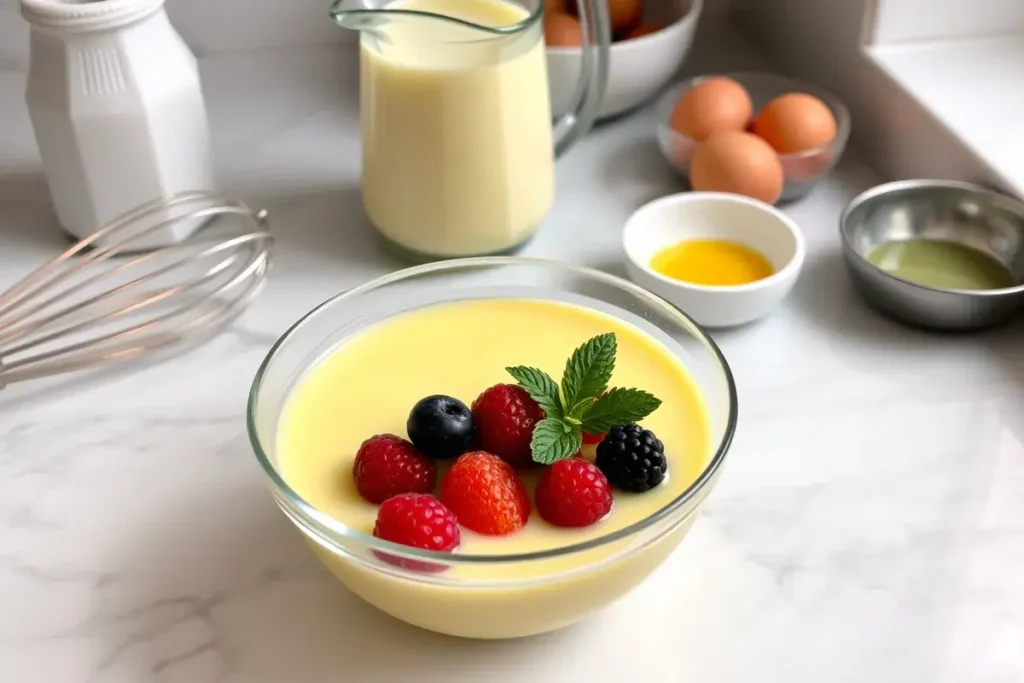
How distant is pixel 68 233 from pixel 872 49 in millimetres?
850

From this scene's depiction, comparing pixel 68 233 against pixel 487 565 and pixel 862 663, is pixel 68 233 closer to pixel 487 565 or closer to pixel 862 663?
pixel 487 565

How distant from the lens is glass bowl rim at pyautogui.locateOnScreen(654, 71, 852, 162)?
106cm

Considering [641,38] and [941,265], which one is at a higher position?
[641,38]

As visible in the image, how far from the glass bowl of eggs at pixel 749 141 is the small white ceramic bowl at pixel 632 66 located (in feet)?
0.19

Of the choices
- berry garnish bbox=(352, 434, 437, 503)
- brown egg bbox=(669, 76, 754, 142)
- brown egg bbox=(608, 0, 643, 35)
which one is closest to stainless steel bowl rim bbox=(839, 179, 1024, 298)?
brown egg bbox=(669, 76, 754, 142)

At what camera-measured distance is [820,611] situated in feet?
2.32

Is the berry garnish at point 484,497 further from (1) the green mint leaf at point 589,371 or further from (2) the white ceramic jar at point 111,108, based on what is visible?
(2) the white ceramic jar at point 111,108

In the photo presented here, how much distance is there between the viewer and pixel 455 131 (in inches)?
35.7

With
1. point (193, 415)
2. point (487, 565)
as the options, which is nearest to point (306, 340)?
point (193, 415)

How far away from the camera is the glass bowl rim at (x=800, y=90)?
3.48 ft

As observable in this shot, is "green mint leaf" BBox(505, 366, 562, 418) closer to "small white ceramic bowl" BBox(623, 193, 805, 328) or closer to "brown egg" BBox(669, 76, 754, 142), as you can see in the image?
"small white ceramic bowl" BBox(623, 193, 805, 328)

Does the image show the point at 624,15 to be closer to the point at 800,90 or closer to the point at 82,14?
the point at 800,90

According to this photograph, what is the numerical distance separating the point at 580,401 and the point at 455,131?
0.32 meters

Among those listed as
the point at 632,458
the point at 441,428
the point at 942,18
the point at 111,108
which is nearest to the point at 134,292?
the point at 111,108
